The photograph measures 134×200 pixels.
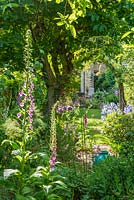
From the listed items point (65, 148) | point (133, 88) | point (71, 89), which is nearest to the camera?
point (65, 148)

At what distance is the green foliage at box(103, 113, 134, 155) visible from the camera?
5.87 m

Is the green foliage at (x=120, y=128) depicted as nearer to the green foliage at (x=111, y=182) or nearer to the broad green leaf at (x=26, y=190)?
the green foliage at (x=111, y=182)

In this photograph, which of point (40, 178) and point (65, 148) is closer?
point (40, 178)

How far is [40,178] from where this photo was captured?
298 centimetres

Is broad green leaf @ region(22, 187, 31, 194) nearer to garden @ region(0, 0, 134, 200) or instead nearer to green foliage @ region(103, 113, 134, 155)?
garden @ region(0, 0, 134, 200)

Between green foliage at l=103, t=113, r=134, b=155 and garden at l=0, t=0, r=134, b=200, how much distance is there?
0.02m

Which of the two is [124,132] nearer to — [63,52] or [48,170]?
[63,52]

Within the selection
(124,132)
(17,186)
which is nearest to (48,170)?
(17,186)

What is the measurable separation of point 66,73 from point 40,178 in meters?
4.20

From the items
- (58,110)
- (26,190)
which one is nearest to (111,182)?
(26,190)

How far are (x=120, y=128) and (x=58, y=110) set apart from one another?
1036mm

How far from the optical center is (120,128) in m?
6.07

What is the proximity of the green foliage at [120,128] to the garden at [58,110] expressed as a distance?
15 millimetres

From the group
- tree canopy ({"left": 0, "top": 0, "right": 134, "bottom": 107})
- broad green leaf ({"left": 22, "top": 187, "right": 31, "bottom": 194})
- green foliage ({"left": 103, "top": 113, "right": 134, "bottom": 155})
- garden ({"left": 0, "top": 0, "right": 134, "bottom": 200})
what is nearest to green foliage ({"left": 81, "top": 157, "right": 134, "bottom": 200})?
garden ({"left": 0, "top": 0, "right": 134, "bottom": 200})
